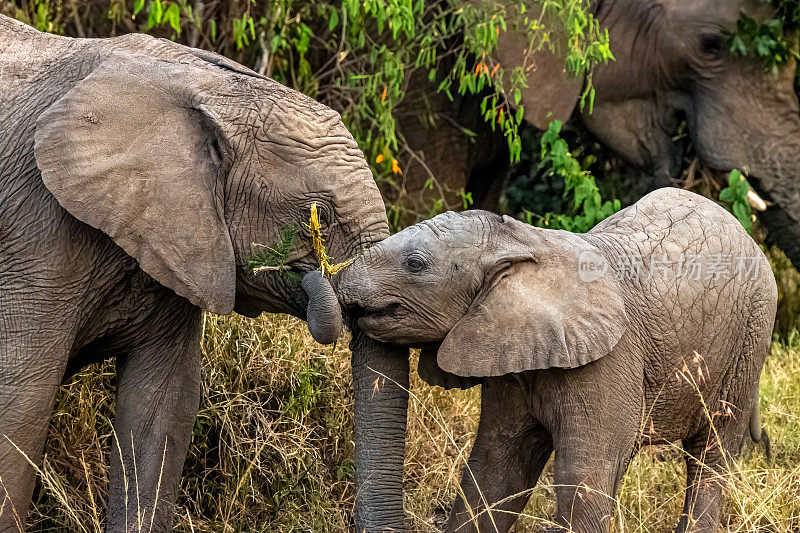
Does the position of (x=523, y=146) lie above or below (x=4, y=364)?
below

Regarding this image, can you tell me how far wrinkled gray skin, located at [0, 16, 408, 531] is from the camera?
165 inches

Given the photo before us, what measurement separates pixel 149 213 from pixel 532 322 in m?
1.22

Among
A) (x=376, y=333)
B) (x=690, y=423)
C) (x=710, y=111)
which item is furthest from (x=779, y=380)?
(x=376, y=333)

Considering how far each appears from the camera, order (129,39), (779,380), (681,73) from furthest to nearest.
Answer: (681,73) → (779,380) → (129,39)

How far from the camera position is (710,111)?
6.88 m

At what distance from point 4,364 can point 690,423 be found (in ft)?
7.45

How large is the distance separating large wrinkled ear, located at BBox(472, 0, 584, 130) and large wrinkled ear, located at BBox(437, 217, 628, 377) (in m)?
2.88

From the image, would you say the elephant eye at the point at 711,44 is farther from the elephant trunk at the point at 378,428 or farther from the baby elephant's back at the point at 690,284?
the elephant trunk at the point at 378,428

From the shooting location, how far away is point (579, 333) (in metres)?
4.21

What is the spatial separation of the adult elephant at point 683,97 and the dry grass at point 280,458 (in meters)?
1.63

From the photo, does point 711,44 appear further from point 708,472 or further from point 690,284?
point 708,472

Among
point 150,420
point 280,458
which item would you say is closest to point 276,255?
point 150,420

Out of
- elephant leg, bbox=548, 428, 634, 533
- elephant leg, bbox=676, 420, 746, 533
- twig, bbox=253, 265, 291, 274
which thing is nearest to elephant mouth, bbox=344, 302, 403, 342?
twig, bbox=253, 265, 291, 274

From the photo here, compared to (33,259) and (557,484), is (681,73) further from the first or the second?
(33,259)
